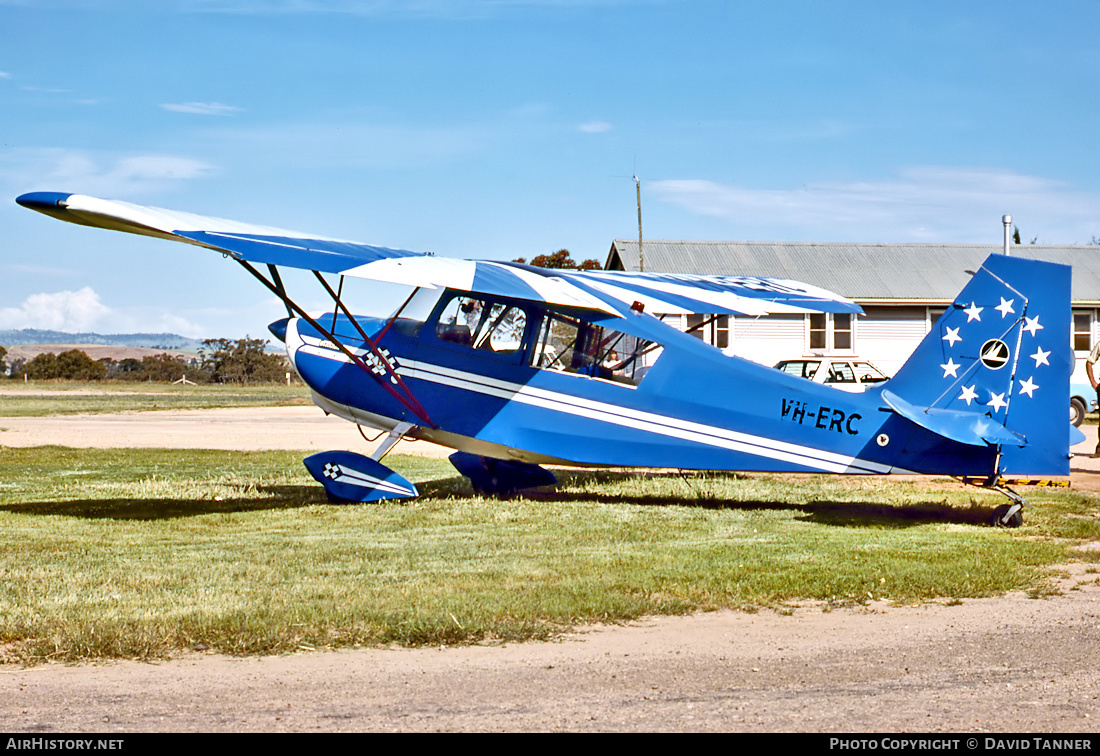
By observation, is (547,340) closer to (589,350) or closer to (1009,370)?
(589,350)

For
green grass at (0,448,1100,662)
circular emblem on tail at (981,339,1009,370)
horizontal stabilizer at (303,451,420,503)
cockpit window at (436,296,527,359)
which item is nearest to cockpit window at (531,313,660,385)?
cockpit window at (436,296,527,359)

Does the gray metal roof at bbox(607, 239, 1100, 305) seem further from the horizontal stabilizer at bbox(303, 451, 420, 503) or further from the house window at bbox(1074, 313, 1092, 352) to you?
the horizontal stabilizer at bbox(303, 451, 420, 503)

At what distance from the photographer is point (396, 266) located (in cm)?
1064

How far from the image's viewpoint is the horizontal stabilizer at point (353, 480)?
11.8m

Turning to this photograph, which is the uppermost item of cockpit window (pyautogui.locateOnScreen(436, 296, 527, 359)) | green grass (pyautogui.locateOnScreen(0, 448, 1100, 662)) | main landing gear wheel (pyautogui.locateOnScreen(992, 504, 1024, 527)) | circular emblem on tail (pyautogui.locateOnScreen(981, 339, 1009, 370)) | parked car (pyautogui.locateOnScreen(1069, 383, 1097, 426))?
cockpit window (pyautogui.locateOnScreen(436, 296, 527, 359))

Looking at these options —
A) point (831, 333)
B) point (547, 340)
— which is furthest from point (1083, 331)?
point (547, 340)

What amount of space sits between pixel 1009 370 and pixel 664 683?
6.27m

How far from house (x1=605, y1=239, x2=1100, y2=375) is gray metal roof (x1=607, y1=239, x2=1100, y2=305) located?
3 cm

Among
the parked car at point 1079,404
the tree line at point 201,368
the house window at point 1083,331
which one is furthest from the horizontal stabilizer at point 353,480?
the tree line at point 201,368

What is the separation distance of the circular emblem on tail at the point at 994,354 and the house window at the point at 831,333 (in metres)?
24.4

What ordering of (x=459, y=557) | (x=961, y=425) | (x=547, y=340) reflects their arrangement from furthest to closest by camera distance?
(x=547, y=340) < (x=961, y=425) < (x=459, y=557)

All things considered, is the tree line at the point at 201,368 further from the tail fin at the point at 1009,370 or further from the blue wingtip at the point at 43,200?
the tail fin at the point at 1009,370

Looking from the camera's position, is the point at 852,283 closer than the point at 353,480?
No

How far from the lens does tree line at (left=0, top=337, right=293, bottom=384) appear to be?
77562mm
